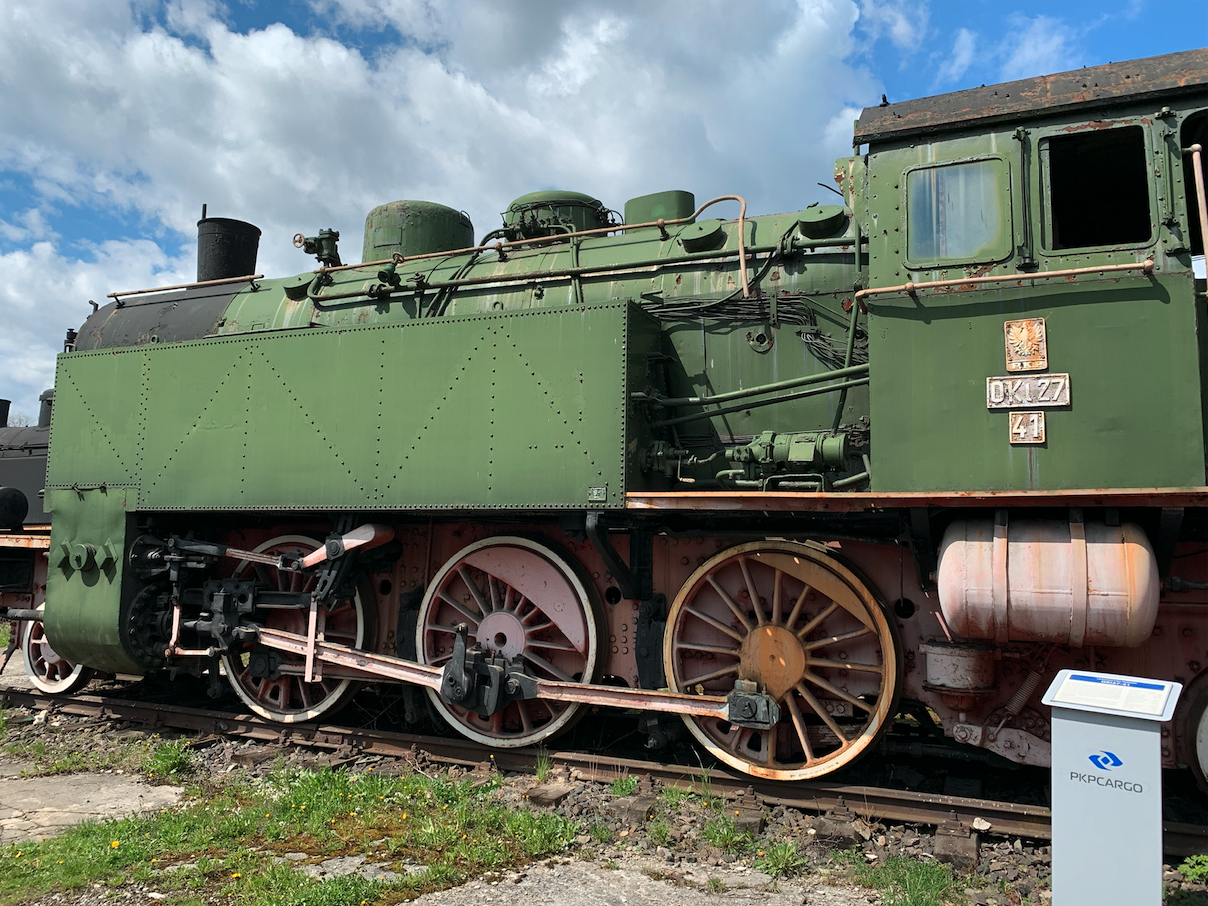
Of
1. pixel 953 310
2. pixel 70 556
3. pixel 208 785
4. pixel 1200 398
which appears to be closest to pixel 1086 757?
pixel 1200 398

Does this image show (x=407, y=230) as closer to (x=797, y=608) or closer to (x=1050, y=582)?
(x=797, y=608)

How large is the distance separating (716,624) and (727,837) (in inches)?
53.2

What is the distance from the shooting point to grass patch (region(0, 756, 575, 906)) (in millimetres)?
4297

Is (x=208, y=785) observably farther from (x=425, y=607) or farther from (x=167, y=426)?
(x=167, y=426)

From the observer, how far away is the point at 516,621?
6.36m

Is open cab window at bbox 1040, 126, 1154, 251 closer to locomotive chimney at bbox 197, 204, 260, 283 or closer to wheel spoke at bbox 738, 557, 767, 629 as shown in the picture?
wheel spoke at bbox 738, 557, 767, 629

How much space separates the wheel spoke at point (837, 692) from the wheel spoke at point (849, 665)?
0.08m

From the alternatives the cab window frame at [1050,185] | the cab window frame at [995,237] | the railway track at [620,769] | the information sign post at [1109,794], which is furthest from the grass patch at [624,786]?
the cab window frame at [1050,185]

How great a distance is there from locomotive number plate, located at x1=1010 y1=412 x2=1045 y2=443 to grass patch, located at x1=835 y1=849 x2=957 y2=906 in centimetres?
220

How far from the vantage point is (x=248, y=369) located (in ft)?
22.5

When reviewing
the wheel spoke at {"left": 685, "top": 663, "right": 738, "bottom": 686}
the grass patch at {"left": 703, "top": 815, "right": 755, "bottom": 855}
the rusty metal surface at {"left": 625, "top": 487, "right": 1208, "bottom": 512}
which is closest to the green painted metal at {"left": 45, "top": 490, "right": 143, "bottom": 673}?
the rusty metal surface at {"left": 625, "top": 487, "right": 1208, "bottom": 512}

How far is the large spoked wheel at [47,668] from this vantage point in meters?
8.34

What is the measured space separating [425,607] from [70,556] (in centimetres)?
318

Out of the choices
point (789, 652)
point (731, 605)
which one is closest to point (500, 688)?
point (731, 605)
